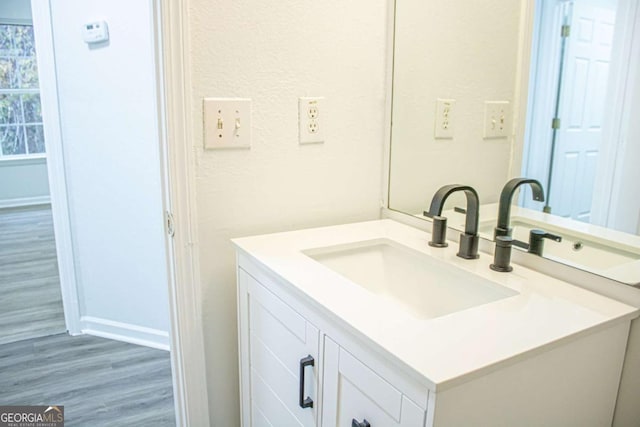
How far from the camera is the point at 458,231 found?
1263 millimetres

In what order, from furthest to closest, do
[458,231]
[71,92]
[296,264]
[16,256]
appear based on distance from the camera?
[16,256] < [71,92] < [458,231] < [296,264]

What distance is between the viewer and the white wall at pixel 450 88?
122 cm

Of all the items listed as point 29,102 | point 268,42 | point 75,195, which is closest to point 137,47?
point 75,195

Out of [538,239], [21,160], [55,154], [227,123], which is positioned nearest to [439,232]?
[538,239]

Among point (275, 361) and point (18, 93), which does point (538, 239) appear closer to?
point (275, 361)

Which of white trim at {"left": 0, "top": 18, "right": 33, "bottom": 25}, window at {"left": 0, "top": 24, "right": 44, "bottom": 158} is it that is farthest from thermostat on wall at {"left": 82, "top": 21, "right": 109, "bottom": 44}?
white trim at {"left": 0, "top": 18, "right": 33, "bottom": 25}

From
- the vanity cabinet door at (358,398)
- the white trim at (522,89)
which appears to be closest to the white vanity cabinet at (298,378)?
the vanity cabinet door at (358,398)

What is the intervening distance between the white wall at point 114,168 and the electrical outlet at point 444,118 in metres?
1.29

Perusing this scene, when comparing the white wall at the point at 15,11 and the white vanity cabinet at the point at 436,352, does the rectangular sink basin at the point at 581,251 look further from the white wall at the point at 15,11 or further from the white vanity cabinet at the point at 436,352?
the white wall at the point at 15,11

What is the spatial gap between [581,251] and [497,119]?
0.42 meters

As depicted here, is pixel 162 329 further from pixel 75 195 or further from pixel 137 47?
pixel 137 47

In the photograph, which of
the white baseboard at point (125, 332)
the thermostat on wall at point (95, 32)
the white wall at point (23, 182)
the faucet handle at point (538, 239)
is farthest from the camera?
the white wall at point (23, 182)

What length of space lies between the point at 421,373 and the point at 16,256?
400cm

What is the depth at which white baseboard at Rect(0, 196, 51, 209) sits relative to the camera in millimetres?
5211
